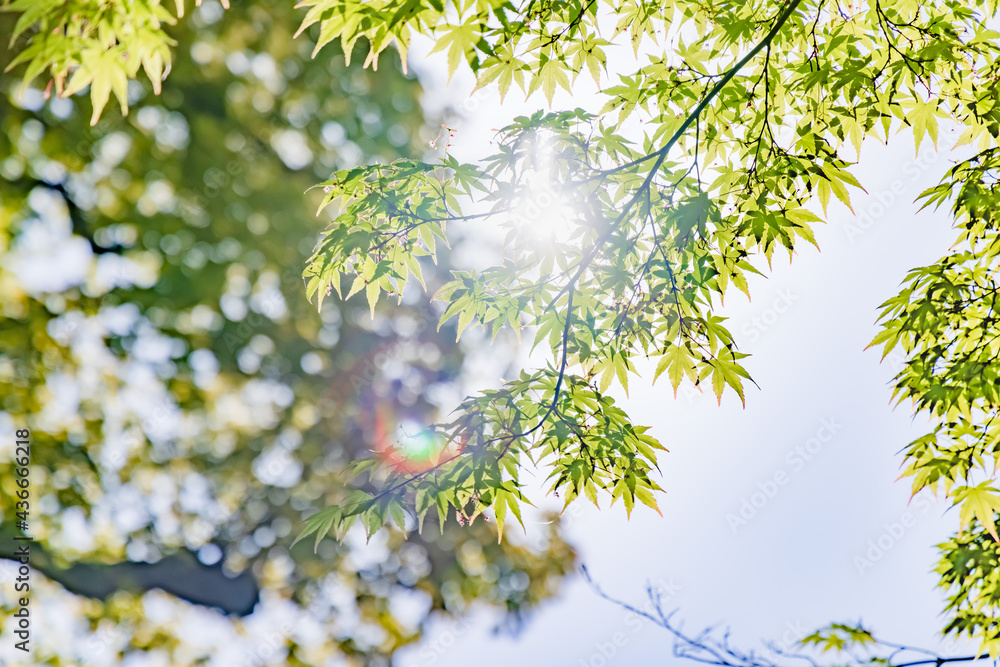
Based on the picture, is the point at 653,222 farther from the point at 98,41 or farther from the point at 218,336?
the point at 218,336

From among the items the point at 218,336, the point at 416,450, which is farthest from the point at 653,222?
the point at 218,336

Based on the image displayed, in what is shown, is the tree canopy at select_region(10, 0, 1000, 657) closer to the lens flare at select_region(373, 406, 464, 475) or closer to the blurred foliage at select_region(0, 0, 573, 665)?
the lens flare at select_region(373, 406, 464, 475)

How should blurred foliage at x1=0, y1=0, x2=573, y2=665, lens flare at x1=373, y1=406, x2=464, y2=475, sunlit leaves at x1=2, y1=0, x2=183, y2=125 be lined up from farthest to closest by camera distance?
blurred foliage at x1=0, y1=0, x2=573, y2=665
lens flare at x1=373, y1=406, x2=464, y2=475
sunlit leaves at x1=2, y1=0, x2=183, y2=125

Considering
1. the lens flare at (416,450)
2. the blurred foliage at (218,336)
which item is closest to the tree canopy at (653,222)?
the lens flare at (416,450)

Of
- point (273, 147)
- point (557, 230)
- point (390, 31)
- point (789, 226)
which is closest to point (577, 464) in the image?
point (557, 230)

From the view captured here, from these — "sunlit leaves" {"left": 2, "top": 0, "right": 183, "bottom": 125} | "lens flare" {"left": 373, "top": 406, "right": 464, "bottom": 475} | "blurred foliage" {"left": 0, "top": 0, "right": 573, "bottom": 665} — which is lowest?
"lens flare" {"left": 373, "top": 406, "right": 464, "bottom": 475}

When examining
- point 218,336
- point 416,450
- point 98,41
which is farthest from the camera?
point 218,336

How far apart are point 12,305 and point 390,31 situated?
9.05 metres

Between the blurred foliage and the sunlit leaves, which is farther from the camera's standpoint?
the blurred foliage

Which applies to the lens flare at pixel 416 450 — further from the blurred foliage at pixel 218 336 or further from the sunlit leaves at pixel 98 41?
the blurred foliage at pixel 218 336

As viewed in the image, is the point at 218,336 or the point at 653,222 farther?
the point at 218,336

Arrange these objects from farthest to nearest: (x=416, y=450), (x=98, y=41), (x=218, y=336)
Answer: (x=218, y=336) < (x=416, y=450) < (x=98, y=41)

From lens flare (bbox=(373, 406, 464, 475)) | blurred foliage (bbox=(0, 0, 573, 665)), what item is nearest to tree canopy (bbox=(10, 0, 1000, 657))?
lens flare (bbox=(373, 406, 464, 475))

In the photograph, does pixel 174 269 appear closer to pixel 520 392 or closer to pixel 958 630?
pixel 520 392
